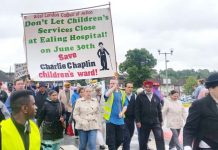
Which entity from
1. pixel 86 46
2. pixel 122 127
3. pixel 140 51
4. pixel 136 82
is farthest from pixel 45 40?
pixel 140 51

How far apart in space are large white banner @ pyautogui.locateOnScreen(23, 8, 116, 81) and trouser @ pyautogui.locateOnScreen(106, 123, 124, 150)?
4.15ft

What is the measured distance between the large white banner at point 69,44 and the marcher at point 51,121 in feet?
3.24

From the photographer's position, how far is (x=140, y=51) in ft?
368

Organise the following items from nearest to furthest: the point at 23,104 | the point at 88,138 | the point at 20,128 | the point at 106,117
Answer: the point at 20,128 → the point at 23,104 → the point at 88,138 → the point at 106,117

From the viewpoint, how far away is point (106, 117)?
1070cm

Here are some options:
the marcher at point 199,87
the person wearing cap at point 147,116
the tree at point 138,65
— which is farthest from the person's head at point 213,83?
the tree at point 138,65

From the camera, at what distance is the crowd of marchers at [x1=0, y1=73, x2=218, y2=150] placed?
4.35 m

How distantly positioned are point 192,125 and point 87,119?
4555 mm

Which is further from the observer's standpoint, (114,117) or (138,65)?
(138,65)

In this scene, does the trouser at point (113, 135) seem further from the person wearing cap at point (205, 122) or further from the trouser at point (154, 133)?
the person wearing cap at point (205, 122)

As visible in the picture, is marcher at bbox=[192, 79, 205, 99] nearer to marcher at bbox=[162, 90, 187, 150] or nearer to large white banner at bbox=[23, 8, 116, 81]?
marcher at bbox=[162, 90, 187, 150]

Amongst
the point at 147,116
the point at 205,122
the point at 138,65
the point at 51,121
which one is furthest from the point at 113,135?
Answer: the point at 138,65

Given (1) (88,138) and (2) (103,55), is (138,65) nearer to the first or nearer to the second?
(2) (103,55)

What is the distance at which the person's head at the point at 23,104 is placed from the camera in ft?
14.3
